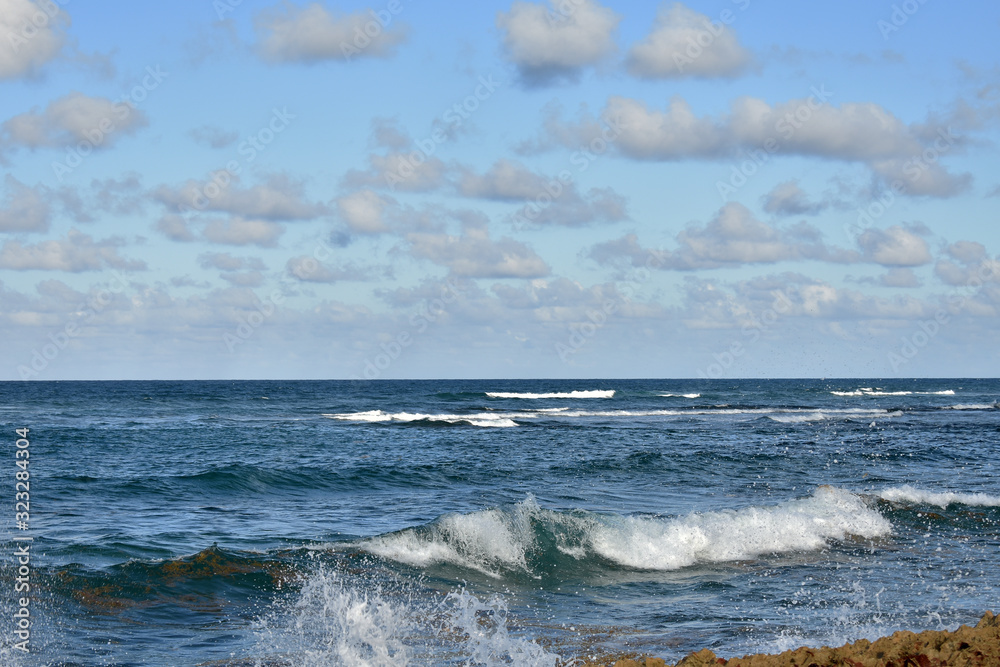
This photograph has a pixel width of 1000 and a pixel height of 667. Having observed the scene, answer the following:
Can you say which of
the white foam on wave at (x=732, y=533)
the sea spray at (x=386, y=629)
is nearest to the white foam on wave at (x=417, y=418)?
the white foam on wave at (x=732, y=533)

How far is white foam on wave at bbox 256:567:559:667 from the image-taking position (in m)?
8.41

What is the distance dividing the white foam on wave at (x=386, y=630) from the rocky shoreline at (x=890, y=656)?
202cm

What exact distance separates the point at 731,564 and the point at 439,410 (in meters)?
45.0

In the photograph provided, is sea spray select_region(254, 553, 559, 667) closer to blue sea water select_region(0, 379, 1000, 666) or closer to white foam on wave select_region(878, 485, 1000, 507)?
blue sea water select_region(0, 379, 1000, 666)

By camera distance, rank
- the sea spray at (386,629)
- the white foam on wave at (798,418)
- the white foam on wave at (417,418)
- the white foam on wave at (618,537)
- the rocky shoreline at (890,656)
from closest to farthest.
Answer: the rocky shoreline at (890,656)
the sea spray at (386,629)
the white foam on wave at (618,537)
the white foam on wave at (417,418)
the white foam on wave at (798,418)

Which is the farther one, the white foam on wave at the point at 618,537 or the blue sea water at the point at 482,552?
the white foam on wave at the point at 618,537

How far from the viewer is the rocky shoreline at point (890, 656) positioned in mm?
6297

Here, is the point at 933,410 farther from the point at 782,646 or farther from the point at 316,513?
the point at 782,646

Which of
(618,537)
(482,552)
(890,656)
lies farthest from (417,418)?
(890,656)

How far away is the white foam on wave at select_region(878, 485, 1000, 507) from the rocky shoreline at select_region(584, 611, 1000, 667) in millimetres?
11661

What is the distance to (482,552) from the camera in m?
13.6

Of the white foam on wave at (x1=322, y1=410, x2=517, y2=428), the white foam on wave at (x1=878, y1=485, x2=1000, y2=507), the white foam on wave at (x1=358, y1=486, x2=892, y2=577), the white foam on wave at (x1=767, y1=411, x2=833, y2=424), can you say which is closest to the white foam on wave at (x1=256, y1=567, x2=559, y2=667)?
the white foam on wave at (x1=358, y1=486, x2=892, y2=577)

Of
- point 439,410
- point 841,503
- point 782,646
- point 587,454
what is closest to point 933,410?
point 439,410

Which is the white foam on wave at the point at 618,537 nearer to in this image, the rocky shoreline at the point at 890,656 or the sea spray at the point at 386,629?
the sea spray at the point at 386,629
